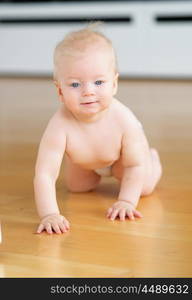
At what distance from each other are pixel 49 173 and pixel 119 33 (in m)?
3.15

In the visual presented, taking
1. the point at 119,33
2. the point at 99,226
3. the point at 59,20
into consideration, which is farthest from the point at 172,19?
the point at 99,226

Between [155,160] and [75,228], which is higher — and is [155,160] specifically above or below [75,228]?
above

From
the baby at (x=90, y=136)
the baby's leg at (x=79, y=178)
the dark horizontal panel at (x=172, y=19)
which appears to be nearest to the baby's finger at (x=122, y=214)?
the baby at (x=90, y=136)

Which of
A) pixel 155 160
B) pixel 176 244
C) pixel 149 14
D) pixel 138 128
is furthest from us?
pixel 149 14

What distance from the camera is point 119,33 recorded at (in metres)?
4.39

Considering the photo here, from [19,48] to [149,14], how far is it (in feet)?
3.05

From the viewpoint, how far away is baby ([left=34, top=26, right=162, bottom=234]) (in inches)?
50.3

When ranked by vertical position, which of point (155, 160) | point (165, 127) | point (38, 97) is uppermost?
point (38, 97)

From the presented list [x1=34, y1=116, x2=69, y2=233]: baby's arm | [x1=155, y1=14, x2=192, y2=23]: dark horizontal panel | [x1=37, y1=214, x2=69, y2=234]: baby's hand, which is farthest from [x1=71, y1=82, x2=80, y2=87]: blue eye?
[x1=155, y1=14, x2=192, y2=23]: dark horizontal panel

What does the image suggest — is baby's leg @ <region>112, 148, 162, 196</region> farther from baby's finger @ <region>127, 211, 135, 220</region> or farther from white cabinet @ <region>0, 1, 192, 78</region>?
white cabinet @ <region>0, 1, 192, 78</region>

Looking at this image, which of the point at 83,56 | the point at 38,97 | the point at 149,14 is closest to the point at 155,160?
the point at 83,56

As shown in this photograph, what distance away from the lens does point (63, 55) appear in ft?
4.19

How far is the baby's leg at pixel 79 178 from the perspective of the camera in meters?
1.55

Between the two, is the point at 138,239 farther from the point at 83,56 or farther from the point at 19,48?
the point at 19,48
